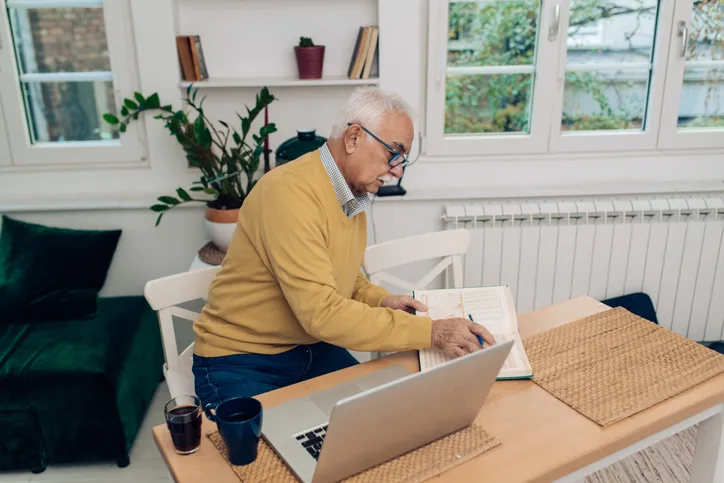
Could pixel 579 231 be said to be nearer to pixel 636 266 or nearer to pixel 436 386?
pixel 636 266

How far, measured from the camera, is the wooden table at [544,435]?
1.15 m

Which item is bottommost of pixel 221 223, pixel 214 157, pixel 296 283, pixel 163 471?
pixel 163 471

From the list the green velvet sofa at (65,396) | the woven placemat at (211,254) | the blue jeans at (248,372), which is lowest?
the green velvet sofa at (65,396)

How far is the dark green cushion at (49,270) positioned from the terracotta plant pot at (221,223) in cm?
47

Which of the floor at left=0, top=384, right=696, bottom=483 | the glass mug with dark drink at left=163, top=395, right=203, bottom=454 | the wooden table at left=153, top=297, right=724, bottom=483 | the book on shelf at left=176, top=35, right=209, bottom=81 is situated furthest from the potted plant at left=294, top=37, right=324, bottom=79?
the glass mug with dark drink at left=163, top=395, right=203, bottom=454

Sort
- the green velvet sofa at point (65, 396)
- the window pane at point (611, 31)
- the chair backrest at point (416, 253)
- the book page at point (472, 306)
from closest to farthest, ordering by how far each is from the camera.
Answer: the book page at point (472, 306)
the chair backrest at point (416, 253)
the green velvet sofa at point (65, 396)
the window pane at point (611, 31)

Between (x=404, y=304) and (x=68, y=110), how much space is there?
2.03 m

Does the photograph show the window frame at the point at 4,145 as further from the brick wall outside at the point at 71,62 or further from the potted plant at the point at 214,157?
the potted plant at the point at 214,157

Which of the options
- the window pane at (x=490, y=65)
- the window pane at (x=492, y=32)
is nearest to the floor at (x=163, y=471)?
the window pane at (x=490, y=65)

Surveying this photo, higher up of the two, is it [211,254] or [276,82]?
[276,82]

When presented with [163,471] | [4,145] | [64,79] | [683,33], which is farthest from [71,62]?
[683,33]

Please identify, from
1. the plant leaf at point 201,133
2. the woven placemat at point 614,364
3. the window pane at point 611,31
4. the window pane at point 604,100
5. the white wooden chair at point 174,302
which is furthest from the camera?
the window pane at point 604,100

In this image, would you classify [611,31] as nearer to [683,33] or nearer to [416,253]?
[683,33]

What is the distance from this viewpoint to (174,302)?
1775 mm
